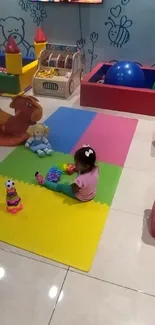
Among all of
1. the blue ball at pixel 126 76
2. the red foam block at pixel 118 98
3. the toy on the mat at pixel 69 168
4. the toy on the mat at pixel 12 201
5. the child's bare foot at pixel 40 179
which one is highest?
the blue ball at pixel 126 76

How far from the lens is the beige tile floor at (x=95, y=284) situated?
104 cm

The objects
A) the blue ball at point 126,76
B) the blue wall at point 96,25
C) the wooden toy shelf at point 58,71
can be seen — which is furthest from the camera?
the blue wall at point 96,25

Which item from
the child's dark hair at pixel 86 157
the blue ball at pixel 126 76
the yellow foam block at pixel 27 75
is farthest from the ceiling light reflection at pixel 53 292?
the yellow foam block at pixel 27 75

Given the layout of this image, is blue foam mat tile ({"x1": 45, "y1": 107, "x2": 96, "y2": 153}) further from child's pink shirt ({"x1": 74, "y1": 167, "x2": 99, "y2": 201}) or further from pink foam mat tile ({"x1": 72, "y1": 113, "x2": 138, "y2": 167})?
child's pink shirt ({"x1": 74, "y1": 167, "x2": 99, "y2": 201})

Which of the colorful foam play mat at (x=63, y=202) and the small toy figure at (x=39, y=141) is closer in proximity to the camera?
the colorful foam play mat at (x=63, y=202)

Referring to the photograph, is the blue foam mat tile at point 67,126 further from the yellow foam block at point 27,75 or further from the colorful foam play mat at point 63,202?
the yellow foam block at point 27,75

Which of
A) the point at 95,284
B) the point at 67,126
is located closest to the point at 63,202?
the point at 95,284

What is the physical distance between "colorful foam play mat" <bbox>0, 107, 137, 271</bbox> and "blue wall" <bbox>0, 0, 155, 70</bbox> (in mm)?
1296

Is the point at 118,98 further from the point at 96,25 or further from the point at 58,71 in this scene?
the point at 96,25

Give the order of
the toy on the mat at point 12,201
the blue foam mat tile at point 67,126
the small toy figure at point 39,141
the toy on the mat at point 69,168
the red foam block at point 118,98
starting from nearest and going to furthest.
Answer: the toy on the mat at point 12,201 < the toy on the mat at point 69,168 < the small toy figure at point 39,141 < the blue foam mat tile at point 67,126 < the red foam block at point 118,98

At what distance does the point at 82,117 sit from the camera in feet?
A: 8.22

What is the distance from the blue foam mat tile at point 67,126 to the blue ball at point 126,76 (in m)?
0.43

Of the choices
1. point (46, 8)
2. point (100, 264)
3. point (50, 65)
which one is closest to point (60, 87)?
point (50, 65)

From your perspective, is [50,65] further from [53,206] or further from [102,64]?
[53,206]
